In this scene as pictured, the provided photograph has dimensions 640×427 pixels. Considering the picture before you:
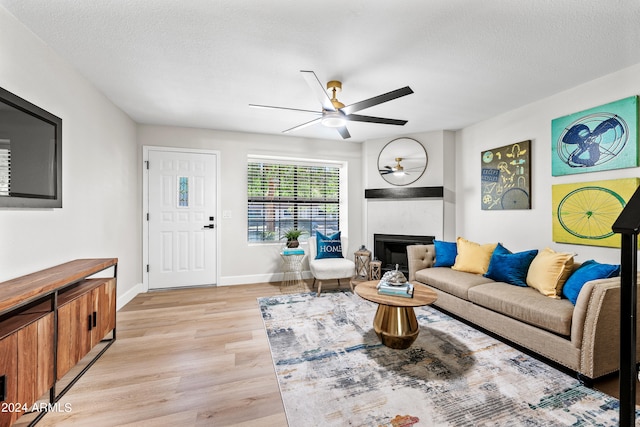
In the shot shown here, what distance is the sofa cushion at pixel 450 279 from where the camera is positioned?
2.82 meters

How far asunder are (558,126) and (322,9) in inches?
108

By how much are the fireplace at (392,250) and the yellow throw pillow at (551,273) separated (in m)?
1.92

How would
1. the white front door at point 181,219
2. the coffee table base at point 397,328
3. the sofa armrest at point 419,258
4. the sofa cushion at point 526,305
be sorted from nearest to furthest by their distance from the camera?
the sofa cushion at point 526,305 → the coffee table base at point 397,328 → the sofa armrest at point 419,258 → the white front door at point 181,219

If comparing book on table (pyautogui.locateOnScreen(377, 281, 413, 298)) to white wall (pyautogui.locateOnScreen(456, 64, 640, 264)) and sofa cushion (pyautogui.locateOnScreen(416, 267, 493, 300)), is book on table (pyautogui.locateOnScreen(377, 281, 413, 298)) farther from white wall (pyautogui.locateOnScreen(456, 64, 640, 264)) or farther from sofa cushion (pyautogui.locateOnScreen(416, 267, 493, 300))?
white wall (pyautogui.locateOnScreen(456, 64, 640, 264))

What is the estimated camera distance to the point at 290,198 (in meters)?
4.76

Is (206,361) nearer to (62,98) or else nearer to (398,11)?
(62,98)

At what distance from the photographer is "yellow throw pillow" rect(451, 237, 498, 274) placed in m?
3.12

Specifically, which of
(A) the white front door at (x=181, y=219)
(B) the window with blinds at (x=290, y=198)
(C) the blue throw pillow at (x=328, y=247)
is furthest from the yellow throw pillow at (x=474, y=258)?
(A) the white front door at (x=181, y=219)

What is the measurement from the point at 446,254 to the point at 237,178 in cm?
315

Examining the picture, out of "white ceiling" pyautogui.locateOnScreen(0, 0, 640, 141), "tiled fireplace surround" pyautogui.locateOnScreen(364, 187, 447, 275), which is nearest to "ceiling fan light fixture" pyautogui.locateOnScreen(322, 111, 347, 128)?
"white ceiling" pyautogui.locateOnScreen(0, 0, 640, 141)

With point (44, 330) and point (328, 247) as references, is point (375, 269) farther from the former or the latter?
point (44, 330)

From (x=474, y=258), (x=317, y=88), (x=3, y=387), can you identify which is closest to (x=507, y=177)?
(x=474, y=258)

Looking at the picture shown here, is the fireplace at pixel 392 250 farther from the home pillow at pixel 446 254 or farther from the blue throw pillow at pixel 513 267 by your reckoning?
the blue throw pillow at pixel 513 267

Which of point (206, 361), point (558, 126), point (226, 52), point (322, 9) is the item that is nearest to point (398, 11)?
point (322, 9)
